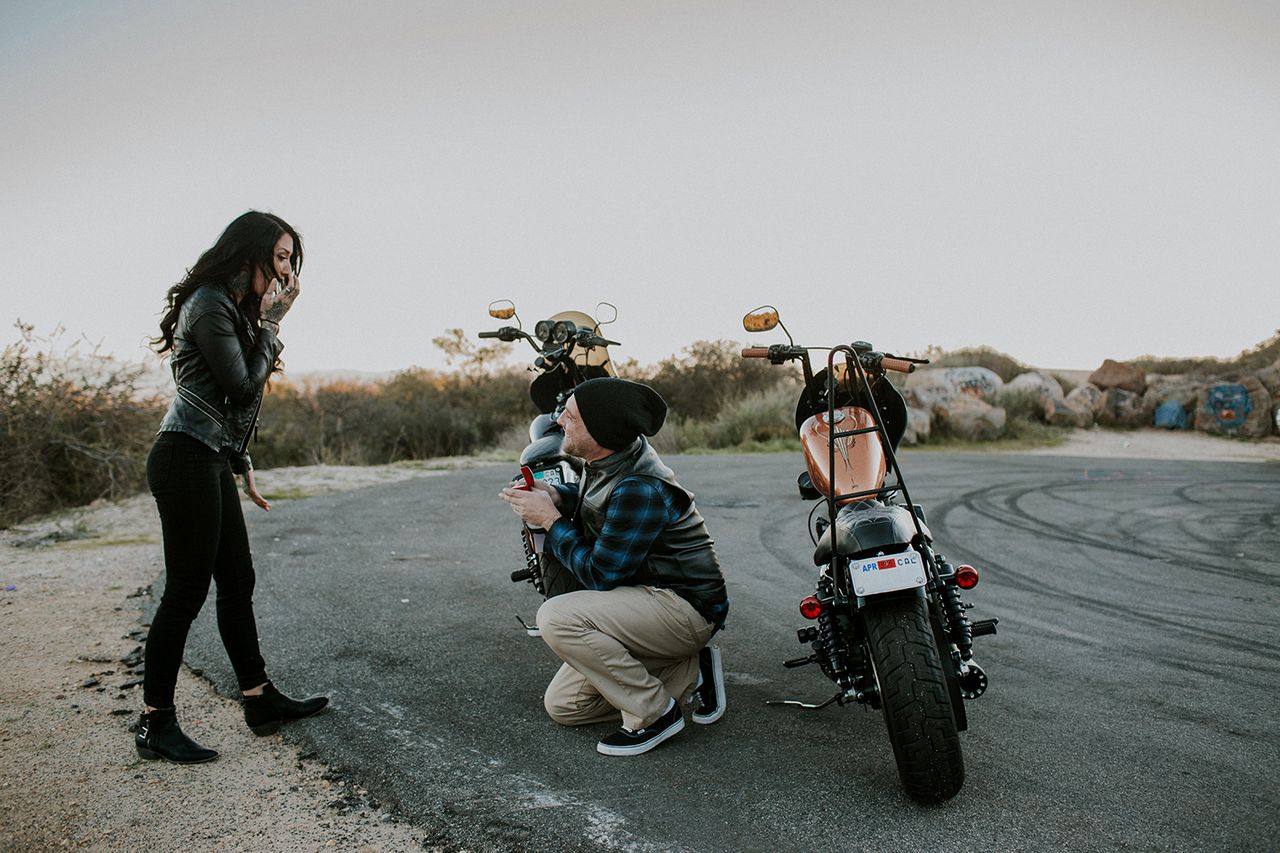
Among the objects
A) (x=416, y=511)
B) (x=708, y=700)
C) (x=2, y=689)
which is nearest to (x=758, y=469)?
(x=416, y=511)

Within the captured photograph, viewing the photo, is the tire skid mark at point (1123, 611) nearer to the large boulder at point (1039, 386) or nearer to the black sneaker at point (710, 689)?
the black sneaker at point (710, 689)

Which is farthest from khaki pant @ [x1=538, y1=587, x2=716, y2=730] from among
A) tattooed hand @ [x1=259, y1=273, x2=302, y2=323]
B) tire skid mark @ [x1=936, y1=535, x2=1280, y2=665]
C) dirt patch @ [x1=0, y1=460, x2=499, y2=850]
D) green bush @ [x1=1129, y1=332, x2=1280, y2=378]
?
green bush @ [x1=1129, y1=332, x2=1280, y2=378]

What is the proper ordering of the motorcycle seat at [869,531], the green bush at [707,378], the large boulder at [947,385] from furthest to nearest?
the green bush at [707,378]
the large boulder at [947,385]
the motorcycle seat at [869,531]

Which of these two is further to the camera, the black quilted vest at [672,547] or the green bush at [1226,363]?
the green bush at [1226,363]

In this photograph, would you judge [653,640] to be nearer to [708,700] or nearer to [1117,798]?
[708,700]

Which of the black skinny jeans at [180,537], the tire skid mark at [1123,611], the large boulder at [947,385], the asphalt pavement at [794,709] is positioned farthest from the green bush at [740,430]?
the black skinny jeans at [180,537]

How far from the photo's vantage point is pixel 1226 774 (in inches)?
114

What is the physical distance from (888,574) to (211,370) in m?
2.47

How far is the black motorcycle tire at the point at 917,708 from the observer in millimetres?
2543

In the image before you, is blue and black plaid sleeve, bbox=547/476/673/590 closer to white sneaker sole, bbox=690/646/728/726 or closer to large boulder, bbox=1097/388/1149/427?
white sneaker sole, bbox=690/646/728/726

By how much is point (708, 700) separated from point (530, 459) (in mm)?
1436

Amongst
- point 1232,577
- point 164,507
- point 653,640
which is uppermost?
point 164,507

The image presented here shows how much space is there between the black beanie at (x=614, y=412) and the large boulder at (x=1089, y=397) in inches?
821

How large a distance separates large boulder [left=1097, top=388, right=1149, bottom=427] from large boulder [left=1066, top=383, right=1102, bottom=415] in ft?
0.30
